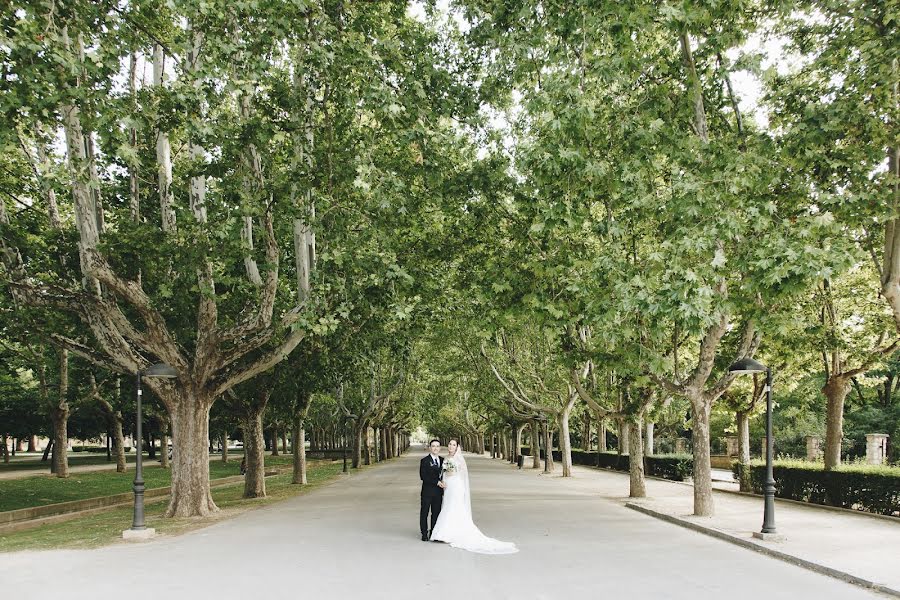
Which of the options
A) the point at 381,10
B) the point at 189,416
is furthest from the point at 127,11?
the point at 189,416

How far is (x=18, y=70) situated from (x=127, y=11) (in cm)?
362

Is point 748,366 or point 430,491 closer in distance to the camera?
point 430,491

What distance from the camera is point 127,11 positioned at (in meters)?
13.7

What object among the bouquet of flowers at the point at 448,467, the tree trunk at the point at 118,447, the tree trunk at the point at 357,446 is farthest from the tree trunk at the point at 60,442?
the bouquet of flowers at the point at 448,467

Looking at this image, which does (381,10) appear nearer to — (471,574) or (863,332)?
(471,574)

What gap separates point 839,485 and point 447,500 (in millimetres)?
11004

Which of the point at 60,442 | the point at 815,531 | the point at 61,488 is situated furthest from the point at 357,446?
the point at 815,531

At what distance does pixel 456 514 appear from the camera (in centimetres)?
1210

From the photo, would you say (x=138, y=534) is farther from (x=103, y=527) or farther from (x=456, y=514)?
(x=456, y=514)

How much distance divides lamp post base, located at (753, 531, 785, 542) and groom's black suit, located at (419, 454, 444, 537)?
5.61m

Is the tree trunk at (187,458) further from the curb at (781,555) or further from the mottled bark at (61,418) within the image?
the mottled bark at (61,418)

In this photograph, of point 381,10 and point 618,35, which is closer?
point 618,35

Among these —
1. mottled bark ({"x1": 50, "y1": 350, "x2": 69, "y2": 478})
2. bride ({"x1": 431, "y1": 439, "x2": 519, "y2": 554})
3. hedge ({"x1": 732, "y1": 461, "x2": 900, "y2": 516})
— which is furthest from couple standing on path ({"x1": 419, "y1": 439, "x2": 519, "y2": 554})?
mottled bark ({"x1": 50, "y1": 350, "x2": 69, "y2": 478})

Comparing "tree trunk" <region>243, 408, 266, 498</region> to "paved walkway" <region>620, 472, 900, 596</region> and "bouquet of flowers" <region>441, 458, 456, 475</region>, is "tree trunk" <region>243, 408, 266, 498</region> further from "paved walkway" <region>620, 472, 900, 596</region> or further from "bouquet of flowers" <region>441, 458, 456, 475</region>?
"paved walkway" <region>620, 472, 900, 596</region>
